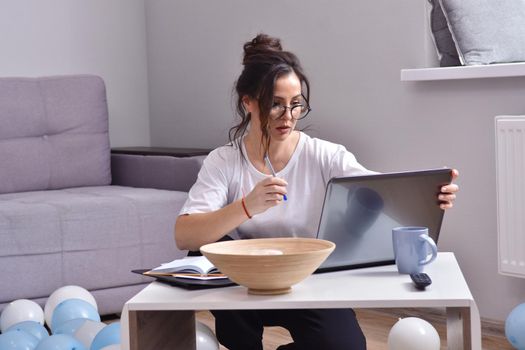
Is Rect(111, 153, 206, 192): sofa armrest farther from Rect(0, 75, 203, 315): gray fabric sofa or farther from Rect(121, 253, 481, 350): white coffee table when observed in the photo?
Rect(121, 253, 481, 350): white coffee table

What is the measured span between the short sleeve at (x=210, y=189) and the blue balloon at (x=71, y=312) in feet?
2.69

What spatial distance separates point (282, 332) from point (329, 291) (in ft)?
4.79

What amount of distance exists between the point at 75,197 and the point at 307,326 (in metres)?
1.59

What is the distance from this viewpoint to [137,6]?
440 cm

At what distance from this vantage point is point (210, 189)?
2.05 metres

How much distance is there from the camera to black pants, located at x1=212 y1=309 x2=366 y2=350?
1.93 metres

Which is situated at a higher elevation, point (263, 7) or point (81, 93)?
point (263, 7)

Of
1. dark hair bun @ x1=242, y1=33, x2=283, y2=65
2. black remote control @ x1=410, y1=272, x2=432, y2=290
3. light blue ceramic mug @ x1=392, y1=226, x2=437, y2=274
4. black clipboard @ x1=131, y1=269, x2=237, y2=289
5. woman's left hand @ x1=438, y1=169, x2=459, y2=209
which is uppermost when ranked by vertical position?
dark hair bun @ x1=242, y1=33, x2=283, y2=65

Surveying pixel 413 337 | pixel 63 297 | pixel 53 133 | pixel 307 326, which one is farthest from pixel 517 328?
pixel 53 133

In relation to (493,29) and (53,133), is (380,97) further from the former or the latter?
(53,133)

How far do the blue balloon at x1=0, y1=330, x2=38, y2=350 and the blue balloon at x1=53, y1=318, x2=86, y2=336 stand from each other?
130 mm

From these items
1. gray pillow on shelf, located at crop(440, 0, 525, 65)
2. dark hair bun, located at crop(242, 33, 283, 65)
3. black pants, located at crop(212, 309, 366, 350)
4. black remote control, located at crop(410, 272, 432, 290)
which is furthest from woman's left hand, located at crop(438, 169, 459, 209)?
gray pillow on shelf, located at crop(440, 0, 525, 65)

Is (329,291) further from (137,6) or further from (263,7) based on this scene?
(137,6)

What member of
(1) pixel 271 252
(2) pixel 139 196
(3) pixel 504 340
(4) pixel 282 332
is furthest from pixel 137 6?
(1) pixel 271 252
